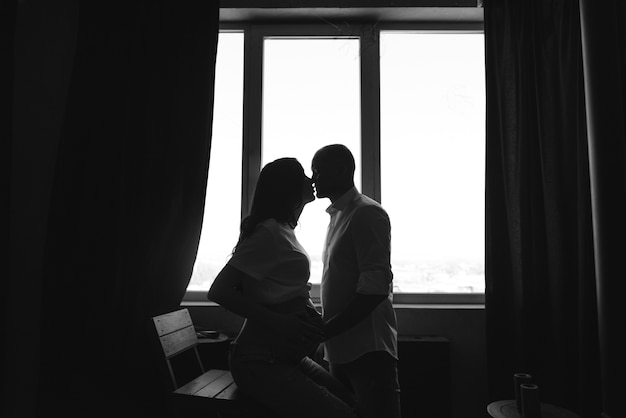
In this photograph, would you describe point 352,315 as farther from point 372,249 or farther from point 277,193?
point 277,193

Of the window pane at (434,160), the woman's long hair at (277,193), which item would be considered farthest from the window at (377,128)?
the woman's long hair at (277,193)

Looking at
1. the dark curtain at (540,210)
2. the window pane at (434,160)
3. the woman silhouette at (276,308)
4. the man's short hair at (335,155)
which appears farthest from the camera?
the window pane at (434,160)

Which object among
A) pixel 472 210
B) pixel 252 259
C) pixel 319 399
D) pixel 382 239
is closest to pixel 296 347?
pixel 319 399

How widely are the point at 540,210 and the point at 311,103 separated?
1313 millimetres

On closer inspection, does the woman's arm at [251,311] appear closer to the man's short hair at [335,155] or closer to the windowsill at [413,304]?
the man's short hair at [335,155]

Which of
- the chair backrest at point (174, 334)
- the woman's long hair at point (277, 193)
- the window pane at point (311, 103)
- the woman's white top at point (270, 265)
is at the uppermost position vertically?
the window pane at point (311, 103)

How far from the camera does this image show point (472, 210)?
2311mm

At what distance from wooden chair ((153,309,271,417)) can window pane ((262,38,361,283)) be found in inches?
30.5

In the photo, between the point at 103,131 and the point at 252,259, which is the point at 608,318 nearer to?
the point at 252,259

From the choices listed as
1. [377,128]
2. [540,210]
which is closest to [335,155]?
[377,128]

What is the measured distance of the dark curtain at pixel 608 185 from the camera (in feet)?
5.47

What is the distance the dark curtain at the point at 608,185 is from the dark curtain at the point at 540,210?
17 cm

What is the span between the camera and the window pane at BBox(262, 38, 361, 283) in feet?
7.66

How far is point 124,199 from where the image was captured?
2.04 m
